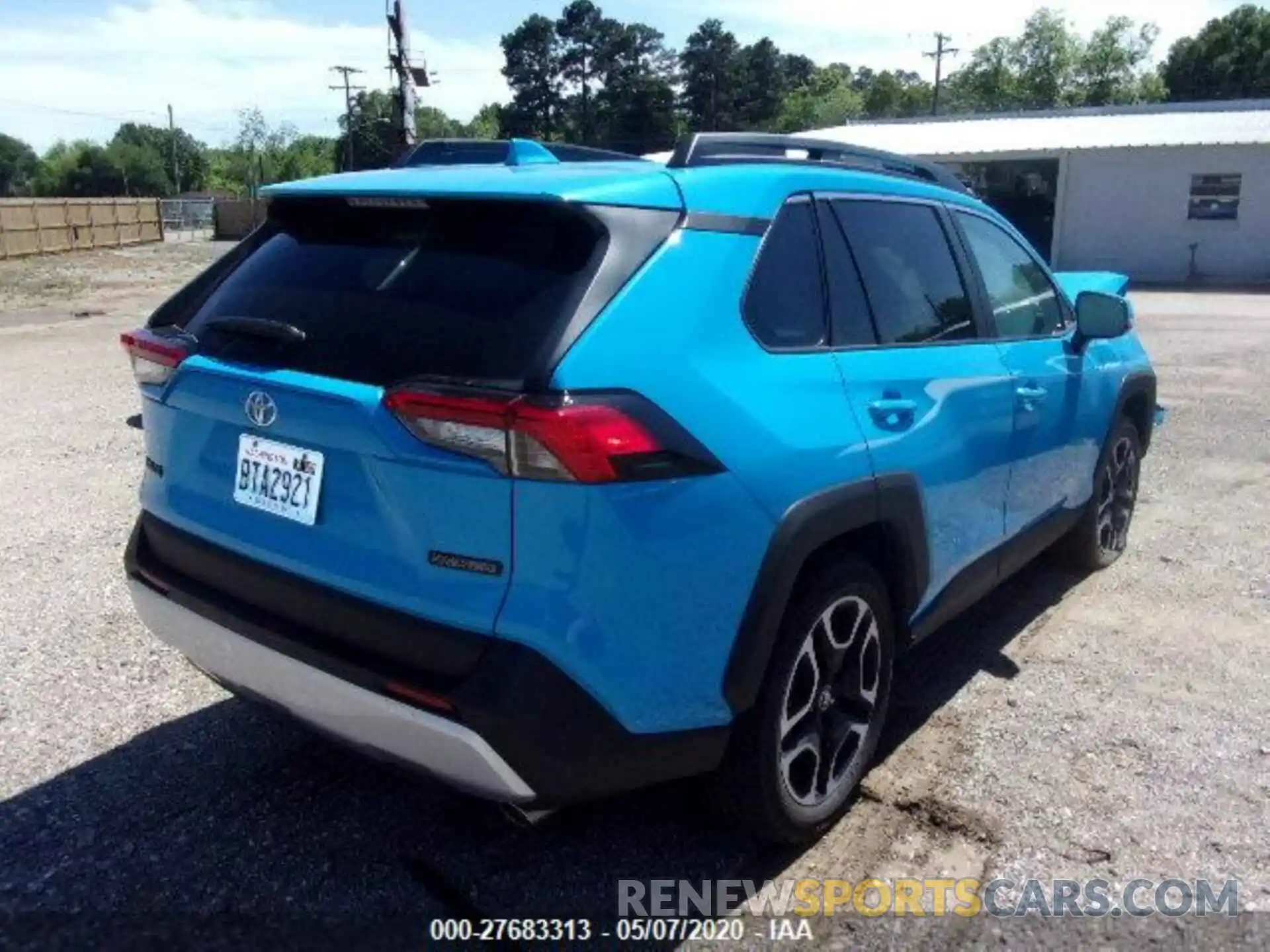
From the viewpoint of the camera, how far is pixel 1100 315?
A: 4.09 meters

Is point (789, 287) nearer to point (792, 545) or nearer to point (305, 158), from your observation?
point (792, 545)

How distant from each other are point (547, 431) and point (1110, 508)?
12.6ft

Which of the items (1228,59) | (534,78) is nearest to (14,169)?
(534,78)

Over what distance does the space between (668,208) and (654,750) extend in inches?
48.1

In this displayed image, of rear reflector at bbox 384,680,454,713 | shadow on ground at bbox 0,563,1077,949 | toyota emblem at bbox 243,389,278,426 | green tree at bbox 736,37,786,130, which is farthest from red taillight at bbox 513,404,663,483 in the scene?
green tree at bbox 736,37,786,130

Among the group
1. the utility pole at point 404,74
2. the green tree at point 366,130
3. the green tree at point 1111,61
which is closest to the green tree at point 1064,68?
the green tree at point 1111,61

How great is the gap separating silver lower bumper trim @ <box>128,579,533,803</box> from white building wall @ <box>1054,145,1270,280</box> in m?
26.0

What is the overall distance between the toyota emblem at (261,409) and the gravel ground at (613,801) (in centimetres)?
91

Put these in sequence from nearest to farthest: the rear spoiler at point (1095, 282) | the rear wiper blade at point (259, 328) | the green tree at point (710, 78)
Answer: the rear wiper blade at point (259, 328), the rear spoiler at point (1095, 282), the green tree at point (710, 78)

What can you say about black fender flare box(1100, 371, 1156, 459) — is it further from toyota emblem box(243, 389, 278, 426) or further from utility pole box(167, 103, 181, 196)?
utility pole box(167, 103, 181, 196)

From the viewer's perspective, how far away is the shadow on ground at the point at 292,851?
254 centimetres

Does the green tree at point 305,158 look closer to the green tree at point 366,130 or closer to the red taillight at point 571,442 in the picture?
the green tree at point 366,130

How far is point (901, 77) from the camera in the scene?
11481 cm

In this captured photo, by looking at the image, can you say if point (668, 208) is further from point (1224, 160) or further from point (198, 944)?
point (1224, 160)
